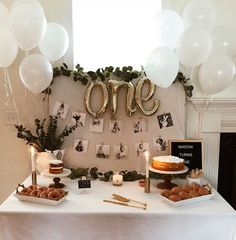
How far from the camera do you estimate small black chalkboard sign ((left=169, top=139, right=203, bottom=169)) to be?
2104mm

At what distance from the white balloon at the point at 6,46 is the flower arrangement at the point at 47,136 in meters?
0.50

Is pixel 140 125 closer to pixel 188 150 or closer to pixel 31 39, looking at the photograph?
pixel 188 150

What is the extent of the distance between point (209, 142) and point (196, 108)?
0.26m

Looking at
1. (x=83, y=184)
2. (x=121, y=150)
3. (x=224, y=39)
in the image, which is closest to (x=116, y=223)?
(x=83, y=184)

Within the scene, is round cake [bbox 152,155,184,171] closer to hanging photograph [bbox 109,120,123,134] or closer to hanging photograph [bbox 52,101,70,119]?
hanging photograph [bbox 109,120,123,134]

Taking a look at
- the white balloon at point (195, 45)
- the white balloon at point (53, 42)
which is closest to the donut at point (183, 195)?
the white balloon at point (195, 45)

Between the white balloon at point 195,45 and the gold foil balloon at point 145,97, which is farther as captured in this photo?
the gold foil balloon at point 145,97

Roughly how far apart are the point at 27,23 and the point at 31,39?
89 millimetres

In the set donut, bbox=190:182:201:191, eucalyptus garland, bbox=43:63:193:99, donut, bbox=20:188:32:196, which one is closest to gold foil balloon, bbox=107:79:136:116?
eucalyptus garland, bbox=43:63:193:99

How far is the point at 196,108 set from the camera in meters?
2.15

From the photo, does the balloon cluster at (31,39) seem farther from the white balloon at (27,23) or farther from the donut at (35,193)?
the donut at (35,193)

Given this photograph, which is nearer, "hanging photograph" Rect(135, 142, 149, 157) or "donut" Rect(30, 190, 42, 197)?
"donut" Rect(30, 190, 42, 197)

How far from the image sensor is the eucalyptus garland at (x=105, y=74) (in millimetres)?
2061

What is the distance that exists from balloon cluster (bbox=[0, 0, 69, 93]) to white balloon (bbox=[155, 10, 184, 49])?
57cm
